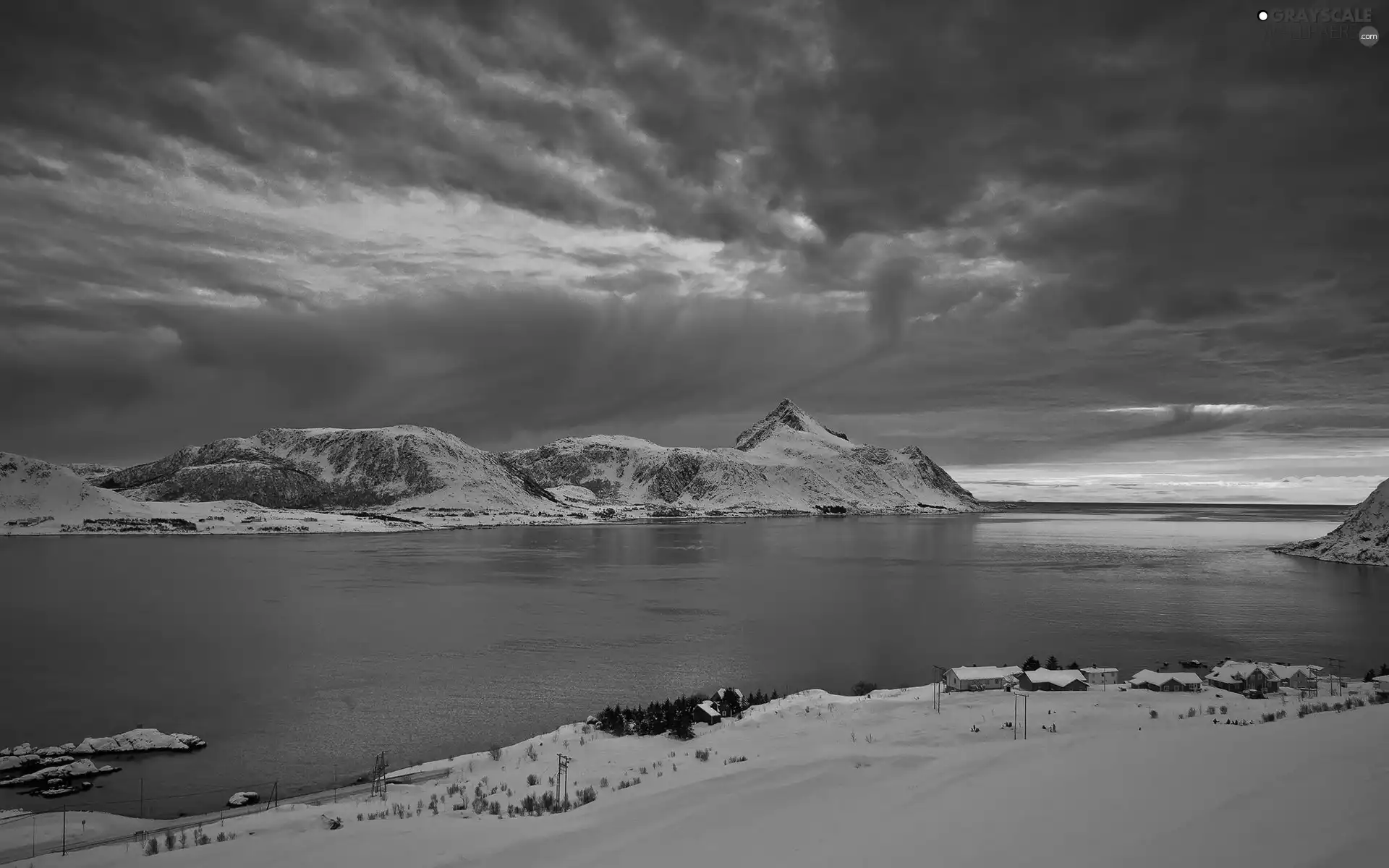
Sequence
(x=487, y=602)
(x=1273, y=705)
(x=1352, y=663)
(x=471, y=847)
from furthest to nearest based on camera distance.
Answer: (x=487, y=602)
(x=1352, y=663)
(x=1273, y=705)
(x=471, y=847)

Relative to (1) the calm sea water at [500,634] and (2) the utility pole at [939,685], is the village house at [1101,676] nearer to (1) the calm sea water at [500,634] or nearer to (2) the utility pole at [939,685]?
(2) the utility pole at [939,685]

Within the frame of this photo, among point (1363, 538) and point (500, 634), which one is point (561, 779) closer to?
point (500, 634)

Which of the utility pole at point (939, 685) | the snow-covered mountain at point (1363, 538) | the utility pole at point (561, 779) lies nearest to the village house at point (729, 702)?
the utility pole at point (939, 685)

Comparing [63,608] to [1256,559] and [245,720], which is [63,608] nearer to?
[245,720]

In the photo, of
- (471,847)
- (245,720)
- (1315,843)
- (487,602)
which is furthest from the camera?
(487,602)

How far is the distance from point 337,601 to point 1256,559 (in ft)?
362

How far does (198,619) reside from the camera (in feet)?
171

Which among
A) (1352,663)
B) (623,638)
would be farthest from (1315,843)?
(1352,663)

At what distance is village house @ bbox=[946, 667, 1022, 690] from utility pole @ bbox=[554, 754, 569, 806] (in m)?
17.3

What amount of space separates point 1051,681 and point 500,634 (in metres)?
31.3

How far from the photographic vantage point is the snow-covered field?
7.41 m

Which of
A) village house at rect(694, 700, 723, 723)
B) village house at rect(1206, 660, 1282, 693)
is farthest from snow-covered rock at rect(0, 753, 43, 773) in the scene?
village house at rect(1206, 660, 1282, 693)

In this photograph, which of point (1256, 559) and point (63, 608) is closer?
point (63, 608)

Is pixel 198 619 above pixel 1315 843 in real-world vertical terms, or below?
below
